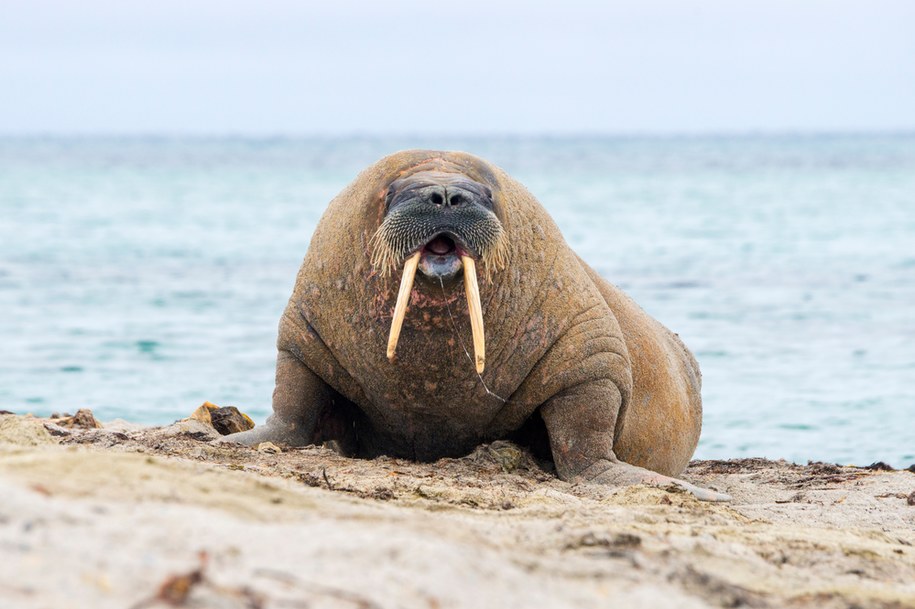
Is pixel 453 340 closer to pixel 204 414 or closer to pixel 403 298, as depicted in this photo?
pixel 403 298

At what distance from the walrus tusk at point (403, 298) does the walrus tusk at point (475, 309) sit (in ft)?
0.73

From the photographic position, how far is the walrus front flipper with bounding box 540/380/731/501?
6.13m

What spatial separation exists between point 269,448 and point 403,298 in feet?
3.73

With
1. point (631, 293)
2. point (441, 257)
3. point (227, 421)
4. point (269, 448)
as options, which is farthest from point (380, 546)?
point (631, 293)

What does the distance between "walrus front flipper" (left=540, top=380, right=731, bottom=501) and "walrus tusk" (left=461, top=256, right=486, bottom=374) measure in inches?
32.0

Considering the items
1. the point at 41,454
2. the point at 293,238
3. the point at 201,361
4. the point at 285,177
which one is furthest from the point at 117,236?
the point at 285,177

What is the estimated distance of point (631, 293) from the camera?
17312 millimetres

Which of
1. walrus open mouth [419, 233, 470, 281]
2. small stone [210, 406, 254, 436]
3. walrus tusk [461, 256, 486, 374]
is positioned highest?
walrus open mouth [419, 233, 470, 281]

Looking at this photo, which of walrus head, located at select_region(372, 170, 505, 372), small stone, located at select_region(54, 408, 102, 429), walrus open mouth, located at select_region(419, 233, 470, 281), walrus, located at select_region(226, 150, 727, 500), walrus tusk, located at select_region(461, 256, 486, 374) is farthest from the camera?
small stone, located at select_region(54, 408, 102, 429)

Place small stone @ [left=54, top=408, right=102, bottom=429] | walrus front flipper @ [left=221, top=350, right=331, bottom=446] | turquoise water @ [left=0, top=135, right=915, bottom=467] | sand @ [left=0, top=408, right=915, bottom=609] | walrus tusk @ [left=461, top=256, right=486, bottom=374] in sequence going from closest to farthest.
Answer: sand @ [left=0, top=408, right=915, bottom=609] < walrus tusk @ [left=461, top=256, right=486, bottom=374] < walrus front flipper @ [left=221, top=350, right=331, bottom=446] < small stone @ [left=54, top=408, right=102, bottom=429] < turquoise water @ [left=0, top=135, right=915, bottom=467]

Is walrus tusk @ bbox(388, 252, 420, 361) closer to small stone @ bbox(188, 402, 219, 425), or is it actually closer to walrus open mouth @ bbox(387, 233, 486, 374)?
walrus open mouth @ bbox(387, 233, 486, 374)

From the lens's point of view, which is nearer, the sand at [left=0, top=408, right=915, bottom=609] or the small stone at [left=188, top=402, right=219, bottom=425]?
the sand at [left=0, top=408, right=915, bottom=609]

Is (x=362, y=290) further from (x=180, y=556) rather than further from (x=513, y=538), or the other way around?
(x=180, y=556)

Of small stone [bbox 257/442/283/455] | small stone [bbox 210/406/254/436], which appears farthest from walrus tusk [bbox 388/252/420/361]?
small stone [bbox 210/406/254/436]
